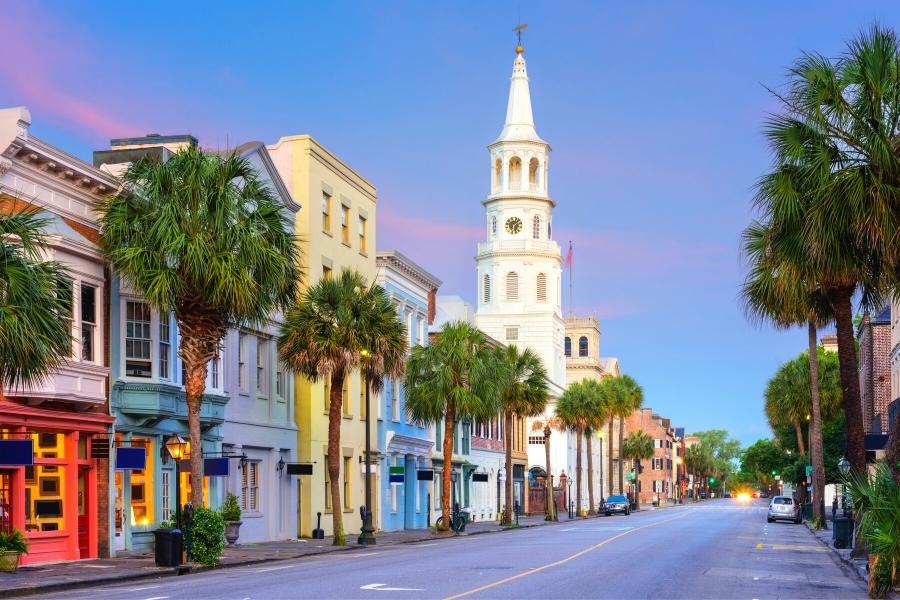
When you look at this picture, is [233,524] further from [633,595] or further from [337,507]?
[633,595]

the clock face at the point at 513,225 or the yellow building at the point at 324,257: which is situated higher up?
the clock face at the point at 513,225

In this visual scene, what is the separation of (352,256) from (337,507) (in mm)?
→ 13995

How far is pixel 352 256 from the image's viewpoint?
5388 cm

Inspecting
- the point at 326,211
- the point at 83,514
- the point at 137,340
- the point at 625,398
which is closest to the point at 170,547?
the point at 83,514

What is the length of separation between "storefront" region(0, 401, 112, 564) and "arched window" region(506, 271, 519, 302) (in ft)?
284

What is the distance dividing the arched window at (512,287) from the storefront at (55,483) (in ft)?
284

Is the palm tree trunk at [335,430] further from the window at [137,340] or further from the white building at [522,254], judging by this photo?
the white building at [522,254]

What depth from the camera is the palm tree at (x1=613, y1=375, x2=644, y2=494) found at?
4353 inches

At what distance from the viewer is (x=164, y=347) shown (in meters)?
36.5

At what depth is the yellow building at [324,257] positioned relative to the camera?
48.3m

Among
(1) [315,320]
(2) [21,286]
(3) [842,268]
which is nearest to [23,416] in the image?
(2) [21,286]

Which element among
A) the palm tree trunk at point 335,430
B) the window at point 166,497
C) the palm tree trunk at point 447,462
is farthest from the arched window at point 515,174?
the window at point 166,497

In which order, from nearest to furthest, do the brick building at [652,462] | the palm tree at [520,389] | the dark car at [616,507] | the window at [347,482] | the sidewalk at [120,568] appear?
the sidewalk at [120,568]
the window at [347,482]
the palm tree at [520,389]
the dark car at [616,507]
the brick building at [652,462]

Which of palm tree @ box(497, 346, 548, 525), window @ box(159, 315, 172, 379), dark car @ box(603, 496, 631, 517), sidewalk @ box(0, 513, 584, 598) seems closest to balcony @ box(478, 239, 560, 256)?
dark car @ box(603, 496, 631, 517)
